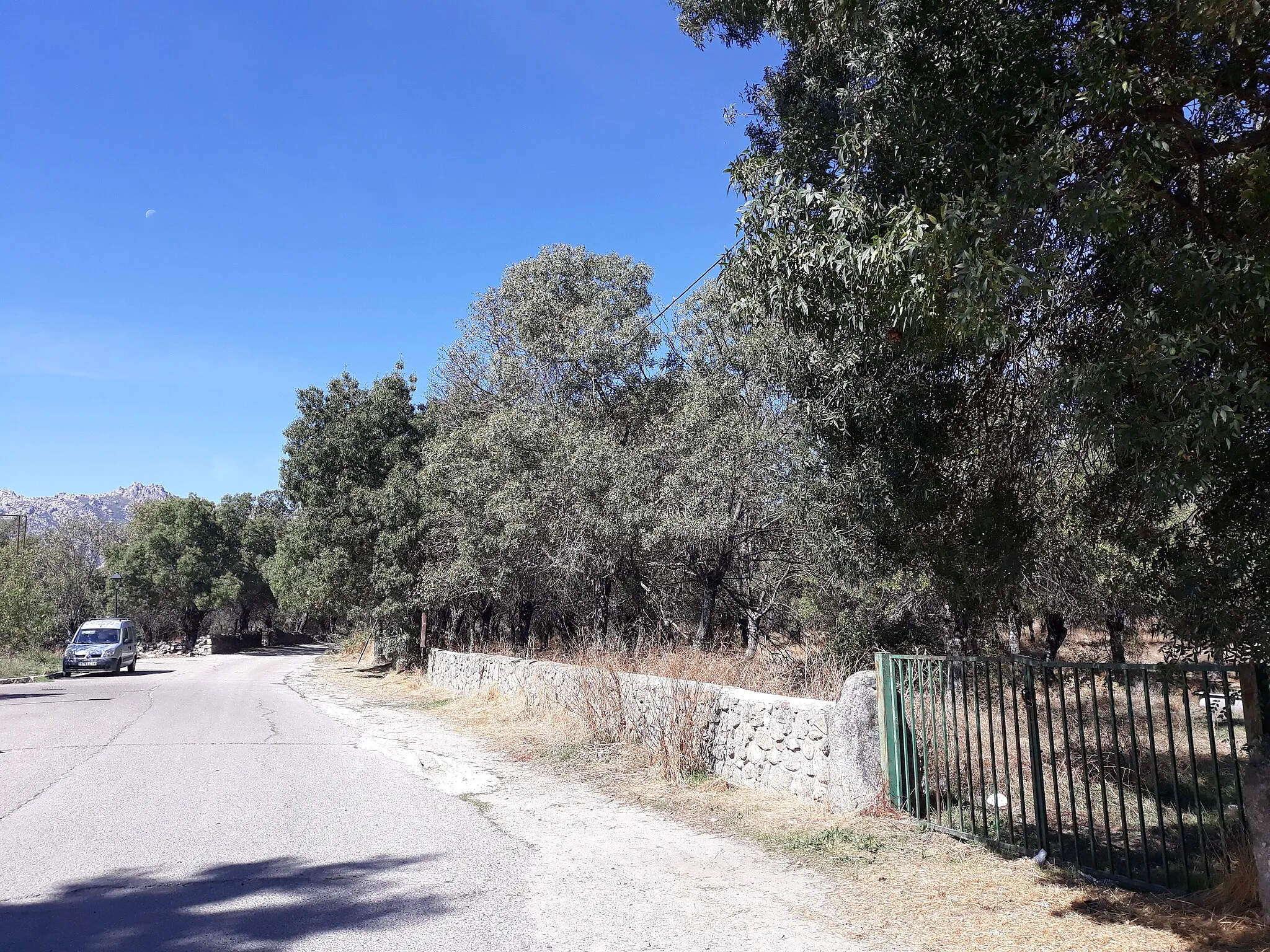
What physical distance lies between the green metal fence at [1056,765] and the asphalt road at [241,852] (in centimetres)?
349

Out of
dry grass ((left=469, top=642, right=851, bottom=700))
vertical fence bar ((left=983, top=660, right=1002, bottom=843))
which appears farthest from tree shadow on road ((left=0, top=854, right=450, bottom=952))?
dry grass ((left=469, top=642, right=851, bottom=700))

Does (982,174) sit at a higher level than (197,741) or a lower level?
higher

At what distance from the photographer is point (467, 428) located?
23.3 meters

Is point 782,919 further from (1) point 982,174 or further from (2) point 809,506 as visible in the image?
(2) point 809,506

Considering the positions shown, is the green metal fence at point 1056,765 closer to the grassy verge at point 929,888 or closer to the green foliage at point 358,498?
the grassy verge at point 929,888

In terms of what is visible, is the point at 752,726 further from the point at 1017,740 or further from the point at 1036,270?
the point at 1036,270

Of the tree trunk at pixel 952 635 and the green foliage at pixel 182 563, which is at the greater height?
the green foliage at pixel 182 563

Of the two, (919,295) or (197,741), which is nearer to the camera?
(919,295)

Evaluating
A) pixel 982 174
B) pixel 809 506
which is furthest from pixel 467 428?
pixel 982 174

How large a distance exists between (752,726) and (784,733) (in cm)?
62

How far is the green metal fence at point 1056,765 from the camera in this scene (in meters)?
5.46

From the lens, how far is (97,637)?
32.5 meters

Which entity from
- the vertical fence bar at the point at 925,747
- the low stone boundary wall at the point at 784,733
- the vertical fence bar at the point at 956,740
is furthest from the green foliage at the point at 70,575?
the vertical fence bar at the point at 956,740

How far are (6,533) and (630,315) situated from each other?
55818mm
